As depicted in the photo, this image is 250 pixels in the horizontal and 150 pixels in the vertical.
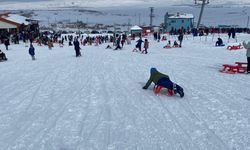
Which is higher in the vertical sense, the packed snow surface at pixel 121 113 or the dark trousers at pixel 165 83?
the dark trousers at pixel 165 83

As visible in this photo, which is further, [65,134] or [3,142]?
[65,134]

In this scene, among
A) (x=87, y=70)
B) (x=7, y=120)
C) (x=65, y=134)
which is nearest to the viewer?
(x=65, y=134)

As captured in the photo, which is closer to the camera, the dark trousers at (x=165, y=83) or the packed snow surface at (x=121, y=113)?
the packed snow surface at (x=121, y=113)

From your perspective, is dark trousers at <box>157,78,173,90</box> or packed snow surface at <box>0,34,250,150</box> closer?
packed snow surface at <box>0,34,250,150</box>

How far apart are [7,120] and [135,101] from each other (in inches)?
147

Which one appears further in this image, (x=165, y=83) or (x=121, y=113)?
(x=165, y=83)

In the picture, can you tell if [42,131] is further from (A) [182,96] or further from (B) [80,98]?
(A) [182,96]

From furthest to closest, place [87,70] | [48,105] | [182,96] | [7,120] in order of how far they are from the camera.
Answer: [87,70], [182,96], [48,105], [7,120]

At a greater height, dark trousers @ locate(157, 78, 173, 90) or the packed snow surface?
dark trousers @ locate(157, 78, 173, 90)

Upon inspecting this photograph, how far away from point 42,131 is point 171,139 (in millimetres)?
2863

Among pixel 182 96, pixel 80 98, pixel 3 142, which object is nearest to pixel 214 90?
pixel 182 96

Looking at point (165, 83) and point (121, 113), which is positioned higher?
point (165, 83)

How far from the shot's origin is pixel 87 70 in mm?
16641

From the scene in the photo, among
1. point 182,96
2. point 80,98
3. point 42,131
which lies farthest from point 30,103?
point 182,96
